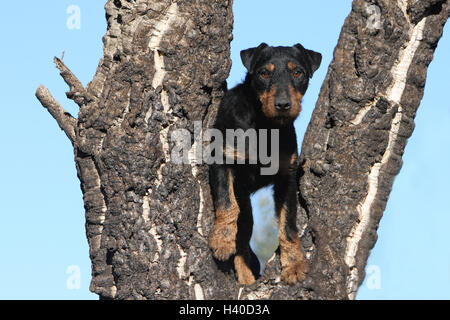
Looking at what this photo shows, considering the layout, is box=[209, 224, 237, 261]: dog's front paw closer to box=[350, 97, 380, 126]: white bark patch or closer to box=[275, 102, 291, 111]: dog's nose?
box=[275, 102, 291, 111]: dog's nose

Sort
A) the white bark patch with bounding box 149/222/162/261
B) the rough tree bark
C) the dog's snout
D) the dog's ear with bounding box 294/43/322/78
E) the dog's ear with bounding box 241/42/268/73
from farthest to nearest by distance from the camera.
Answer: the dog's ear with bounding box 294/43/322/78 → the dog's ear with bounding box 241/42/268/73 → the dog's snout → the white bark patch with bounding box 149/222/162/261 → the rough tree bark

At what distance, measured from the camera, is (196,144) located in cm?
473

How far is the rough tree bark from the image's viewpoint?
4.34 metres

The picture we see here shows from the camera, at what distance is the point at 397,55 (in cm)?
437

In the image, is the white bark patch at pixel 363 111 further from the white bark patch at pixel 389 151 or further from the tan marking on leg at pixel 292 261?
the tan marking on leg at pixel 292 261

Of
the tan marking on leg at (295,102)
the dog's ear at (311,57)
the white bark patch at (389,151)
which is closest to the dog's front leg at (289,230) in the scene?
the white bark patch at (389,151)

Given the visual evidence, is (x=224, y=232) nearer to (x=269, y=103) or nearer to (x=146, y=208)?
(x=146, y=208)

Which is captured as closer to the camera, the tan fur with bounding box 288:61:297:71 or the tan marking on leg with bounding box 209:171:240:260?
the tan marking on leg with bounding box 209:171:240:260

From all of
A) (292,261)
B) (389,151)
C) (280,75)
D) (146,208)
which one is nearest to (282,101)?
(280,75)

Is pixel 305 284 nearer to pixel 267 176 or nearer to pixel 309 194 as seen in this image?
pixel 309 194

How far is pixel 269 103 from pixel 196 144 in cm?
77

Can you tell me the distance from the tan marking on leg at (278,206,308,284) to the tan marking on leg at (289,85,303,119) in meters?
1.05

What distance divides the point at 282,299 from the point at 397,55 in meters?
1.96

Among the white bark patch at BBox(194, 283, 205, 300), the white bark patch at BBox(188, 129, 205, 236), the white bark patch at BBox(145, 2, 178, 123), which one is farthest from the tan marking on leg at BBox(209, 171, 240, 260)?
the white bark patch at BBox(145, 2, 178, 123)
